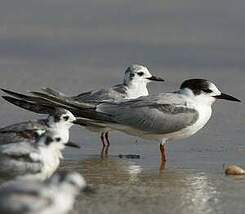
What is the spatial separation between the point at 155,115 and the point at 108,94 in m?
1.31

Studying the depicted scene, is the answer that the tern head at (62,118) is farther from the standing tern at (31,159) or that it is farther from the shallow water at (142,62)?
the standing tern at (31,159)

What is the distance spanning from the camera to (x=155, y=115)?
33.1 feet

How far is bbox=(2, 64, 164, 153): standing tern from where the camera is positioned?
10.3 metres

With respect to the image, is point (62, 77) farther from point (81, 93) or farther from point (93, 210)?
point (93, 210)

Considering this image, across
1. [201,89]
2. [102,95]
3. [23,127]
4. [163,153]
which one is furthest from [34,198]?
[102,95]

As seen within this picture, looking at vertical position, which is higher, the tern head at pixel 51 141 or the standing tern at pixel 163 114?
the standing tern at pixel 163 114

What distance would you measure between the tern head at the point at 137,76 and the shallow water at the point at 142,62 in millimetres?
361

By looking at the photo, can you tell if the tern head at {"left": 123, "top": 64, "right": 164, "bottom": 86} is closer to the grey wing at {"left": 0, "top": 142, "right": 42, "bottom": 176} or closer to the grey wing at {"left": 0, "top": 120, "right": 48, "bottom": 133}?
the grey wing at {"left": 0, "top": 120, "right": 48, "bottom": 133}

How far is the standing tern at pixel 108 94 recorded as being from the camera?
10312 millimetres

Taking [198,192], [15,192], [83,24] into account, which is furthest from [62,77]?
[15,192]

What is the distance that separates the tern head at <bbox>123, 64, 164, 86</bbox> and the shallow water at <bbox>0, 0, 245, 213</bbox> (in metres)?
0.36

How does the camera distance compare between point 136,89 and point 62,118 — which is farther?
point 136,89

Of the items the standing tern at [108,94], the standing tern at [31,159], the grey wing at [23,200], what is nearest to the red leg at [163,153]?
the standing tern at [108,94]

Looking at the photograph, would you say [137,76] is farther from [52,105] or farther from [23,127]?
[23,127]
